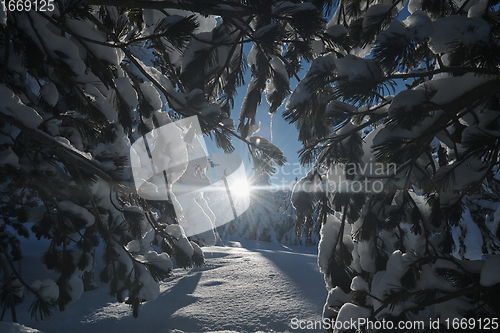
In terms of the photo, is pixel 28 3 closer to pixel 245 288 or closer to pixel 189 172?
pixel 189 172

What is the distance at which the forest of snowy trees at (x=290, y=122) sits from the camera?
1.45m

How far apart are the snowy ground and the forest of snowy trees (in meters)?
1.90

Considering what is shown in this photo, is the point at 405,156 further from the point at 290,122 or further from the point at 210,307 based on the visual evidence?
the point at 210,307

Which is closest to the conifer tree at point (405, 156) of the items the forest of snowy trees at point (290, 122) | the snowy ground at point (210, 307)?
the forest of snowy trees at point (290, 122)

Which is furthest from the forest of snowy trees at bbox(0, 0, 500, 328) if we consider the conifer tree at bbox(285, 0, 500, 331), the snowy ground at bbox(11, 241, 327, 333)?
the snowy ground at bbox(11, 241, 327, 333)

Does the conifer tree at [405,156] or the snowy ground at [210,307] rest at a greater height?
the conifer tree at [405,156]

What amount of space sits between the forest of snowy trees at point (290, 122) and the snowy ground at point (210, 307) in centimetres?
190

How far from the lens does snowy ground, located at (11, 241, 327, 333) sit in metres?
3.57

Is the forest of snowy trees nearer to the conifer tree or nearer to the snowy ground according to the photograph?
the conifer tree

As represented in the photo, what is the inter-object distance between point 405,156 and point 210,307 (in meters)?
3.99

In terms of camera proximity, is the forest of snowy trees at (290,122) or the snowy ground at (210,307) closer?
the forest of snowy trees at (290,122)

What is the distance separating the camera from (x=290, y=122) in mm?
1870

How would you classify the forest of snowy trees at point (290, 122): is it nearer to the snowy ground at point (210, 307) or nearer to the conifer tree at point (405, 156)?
the conifer tree at point (405, 156)

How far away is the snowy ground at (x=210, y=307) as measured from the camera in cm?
357
